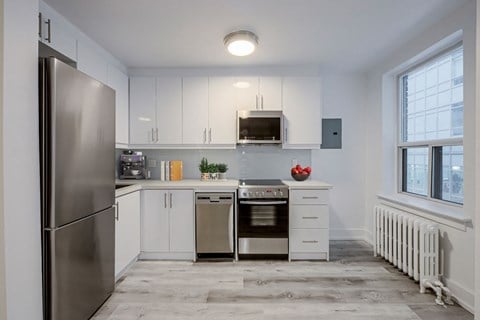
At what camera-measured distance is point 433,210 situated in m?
2.51

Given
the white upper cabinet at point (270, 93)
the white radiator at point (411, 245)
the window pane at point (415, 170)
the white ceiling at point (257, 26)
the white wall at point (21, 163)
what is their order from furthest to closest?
the white upper cabinet at point (270, 93)
the window pane at point (415, 170)
the white radiator at point (411, 245)
the white ceiling at point (257, 26)
the white wall at point (21, 163)

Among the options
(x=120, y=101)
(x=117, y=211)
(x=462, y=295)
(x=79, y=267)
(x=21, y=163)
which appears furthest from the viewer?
(x=120, y=101)

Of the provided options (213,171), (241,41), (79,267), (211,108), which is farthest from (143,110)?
(79,267)

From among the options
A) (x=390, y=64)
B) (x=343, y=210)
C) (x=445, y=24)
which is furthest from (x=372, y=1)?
(x=343, y=210)

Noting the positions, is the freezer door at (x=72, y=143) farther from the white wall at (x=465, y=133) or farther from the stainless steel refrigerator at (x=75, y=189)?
the white wall at (x=465, y=133)

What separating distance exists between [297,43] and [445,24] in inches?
50.2

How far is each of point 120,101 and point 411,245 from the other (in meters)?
3.49

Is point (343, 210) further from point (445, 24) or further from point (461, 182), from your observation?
point (445, 24)

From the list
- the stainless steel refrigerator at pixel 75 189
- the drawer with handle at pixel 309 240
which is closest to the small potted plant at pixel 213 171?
the drawer with handle at pixel 309 240

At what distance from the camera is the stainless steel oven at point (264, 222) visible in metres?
3.23

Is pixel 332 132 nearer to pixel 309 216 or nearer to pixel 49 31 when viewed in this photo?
pixel 309 216

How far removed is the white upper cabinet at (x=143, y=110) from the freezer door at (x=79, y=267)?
4.94 ft

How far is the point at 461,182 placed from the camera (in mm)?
2498

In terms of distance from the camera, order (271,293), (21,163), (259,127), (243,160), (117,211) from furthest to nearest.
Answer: (243,160), (259,127), (117,211), (271,293), (21,163)
